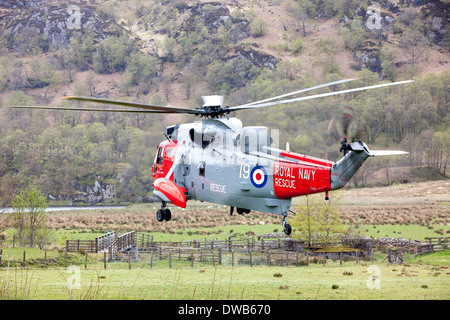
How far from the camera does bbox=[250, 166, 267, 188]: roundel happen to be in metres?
24.3

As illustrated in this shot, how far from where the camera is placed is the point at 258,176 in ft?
80.0

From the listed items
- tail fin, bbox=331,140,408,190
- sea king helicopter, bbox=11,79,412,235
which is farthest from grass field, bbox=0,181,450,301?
tail fin, bbox=331,140,408,190

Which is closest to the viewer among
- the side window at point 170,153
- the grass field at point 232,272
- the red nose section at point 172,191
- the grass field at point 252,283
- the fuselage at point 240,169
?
the grass field at point 252,283

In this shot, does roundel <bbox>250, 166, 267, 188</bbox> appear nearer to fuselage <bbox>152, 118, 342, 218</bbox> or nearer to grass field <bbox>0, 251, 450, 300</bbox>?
fuselage <bbox>152, 118, 342, 218</bbox>

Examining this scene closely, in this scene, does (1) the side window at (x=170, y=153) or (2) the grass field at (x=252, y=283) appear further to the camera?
(1) the side window at (x=170, y=153)

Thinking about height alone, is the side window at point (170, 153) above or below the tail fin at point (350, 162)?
above

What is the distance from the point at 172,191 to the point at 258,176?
460 cm

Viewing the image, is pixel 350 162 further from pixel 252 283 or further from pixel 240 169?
pixel 252 283

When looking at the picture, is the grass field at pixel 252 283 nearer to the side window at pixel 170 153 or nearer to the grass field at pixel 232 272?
the grass field at pixel 232 272

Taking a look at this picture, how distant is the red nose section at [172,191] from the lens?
1062 inches

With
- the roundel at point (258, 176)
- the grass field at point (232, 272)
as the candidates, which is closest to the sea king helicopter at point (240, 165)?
the roundel at point (258, 176)
